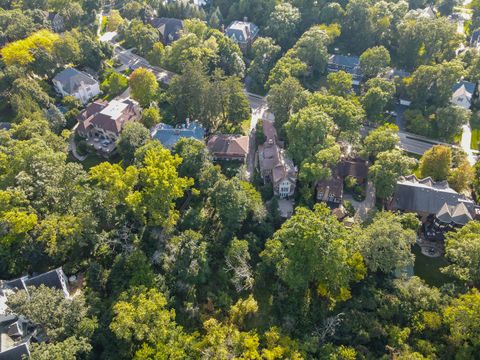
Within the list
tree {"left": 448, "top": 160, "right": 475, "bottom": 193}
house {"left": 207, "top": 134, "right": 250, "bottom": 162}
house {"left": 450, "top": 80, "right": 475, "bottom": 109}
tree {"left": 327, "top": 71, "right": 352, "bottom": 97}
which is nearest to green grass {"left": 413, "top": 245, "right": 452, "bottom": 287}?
tree {"left": 448, "top": 160, "right": 475, "bottom": 193}

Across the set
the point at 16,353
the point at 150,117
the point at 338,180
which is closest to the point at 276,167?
the point at 338,180

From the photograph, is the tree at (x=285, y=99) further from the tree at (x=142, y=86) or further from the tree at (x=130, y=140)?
the tree at (x=130, y=140)

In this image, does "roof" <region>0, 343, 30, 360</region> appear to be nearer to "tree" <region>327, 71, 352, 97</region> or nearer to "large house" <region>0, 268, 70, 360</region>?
"large house" <region>0, 268, 70, 360</region>

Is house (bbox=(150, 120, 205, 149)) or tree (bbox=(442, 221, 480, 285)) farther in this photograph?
house (bbox=(150, 120, 205, 149))

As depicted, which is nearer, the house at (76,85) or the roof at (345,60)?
the house at (76,85)

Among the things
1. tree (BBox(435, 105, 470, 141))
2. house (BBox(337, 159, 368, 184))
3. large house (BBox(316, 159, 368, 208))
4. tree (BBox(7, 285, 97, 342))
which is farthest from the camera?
tree (BBox(435, 105, 470, 141))

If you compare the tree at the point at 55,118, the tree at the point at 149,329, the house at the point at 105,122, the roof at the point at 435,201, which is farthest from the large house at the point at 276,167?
the tree at the point at 55,118
